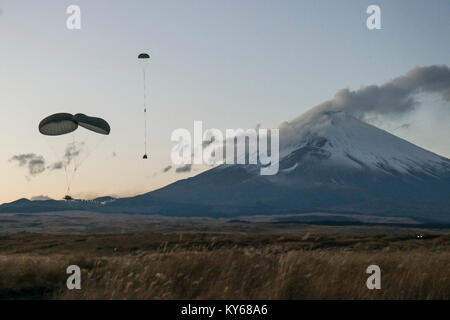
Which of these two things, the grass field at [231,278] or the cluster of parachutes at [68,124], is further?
the cluster of parachutes at [68,124]

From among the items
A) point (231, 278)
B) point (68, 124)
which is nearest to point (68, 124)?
point (68, 124)

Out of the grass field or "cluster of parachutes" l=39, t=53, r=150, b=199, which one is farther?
"cluster of parachutes" l=39, t=53, r=150, b=199

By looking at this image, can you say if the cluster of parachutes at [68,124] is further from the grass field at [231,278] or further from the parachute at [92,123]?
the grass field at [231,278]

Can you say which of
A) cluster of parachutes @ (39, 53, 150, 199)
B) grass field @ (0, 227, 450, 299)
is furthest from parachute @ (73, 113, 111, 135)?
grass field @ (0, 227, 450, 299)

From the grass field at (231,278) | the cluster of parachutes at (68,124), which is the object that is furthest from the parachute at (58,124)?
the grass field at (231,278)

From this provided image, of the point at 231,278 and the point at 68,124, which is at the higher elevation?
the point at 68,124

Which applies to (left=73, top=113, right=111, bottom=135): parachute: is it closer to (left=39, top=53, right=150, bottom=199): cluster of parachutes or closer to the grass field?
(left=39, top=53, right=150, bottom=199): cluster of parachutes

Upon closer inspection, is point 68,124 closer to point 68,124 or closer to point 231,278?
point 68,124

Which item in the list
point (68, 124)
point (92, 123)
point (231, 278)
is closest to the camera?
point (231, 278)

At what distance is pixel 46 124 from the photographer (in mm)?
39938
